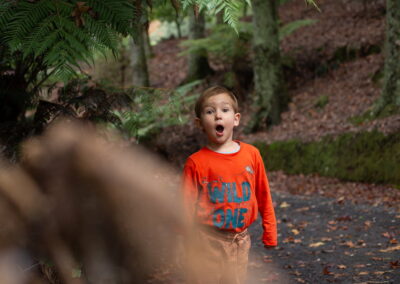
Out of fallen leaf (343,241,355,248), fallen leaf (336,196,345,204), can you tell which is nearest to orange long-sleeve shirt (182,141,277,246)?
fallen leaf (343,241,355,248)

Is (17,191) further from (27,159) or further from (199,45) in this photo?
(199,45)

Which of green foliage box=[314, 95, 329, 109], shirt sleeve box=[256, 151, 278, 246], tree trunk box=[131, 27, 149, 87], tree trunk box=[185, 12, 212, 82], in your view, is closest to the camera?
shirt sleeve box=[256, 151, 278, 246]

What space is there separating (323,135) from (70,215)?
7.24 metres

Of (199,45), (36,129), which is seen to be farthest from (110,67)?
(36,129)

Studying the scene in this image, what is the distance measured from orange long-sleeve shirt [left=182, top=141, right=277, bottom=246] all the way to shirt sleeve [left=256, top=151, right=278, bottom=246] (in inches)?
4.9

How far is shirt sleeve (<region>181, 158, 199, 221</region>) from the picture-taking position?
2.62 m

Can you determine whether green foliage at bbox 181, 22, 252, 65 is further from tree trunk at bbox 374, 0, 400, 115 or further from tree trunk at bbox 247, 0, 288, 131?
tree trunk at bbox 374, 0, 400, 115

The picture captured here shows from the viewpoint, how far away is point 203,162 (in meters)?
2.62

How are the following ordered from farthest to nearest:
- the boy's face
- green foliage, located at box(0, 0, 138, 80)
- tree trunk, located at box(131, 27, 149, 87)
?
tree trunk, located at box(131, 27, 149, 87), the boy's face, green foliage, located at box(0, 0, 138, 80)

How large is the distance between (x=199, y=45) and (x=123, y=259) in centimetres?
1081

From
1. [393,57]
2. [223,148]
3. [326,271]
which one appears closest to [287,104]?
[393,57]

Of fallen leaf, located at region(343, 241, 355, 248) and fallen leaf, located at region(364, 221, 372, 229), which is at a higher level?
fallen leaf, located at region(364, 221, 372, 229)

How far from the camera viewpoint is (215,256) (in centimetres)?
269

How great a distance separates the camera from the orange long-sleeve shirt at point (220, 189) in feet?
8.55
